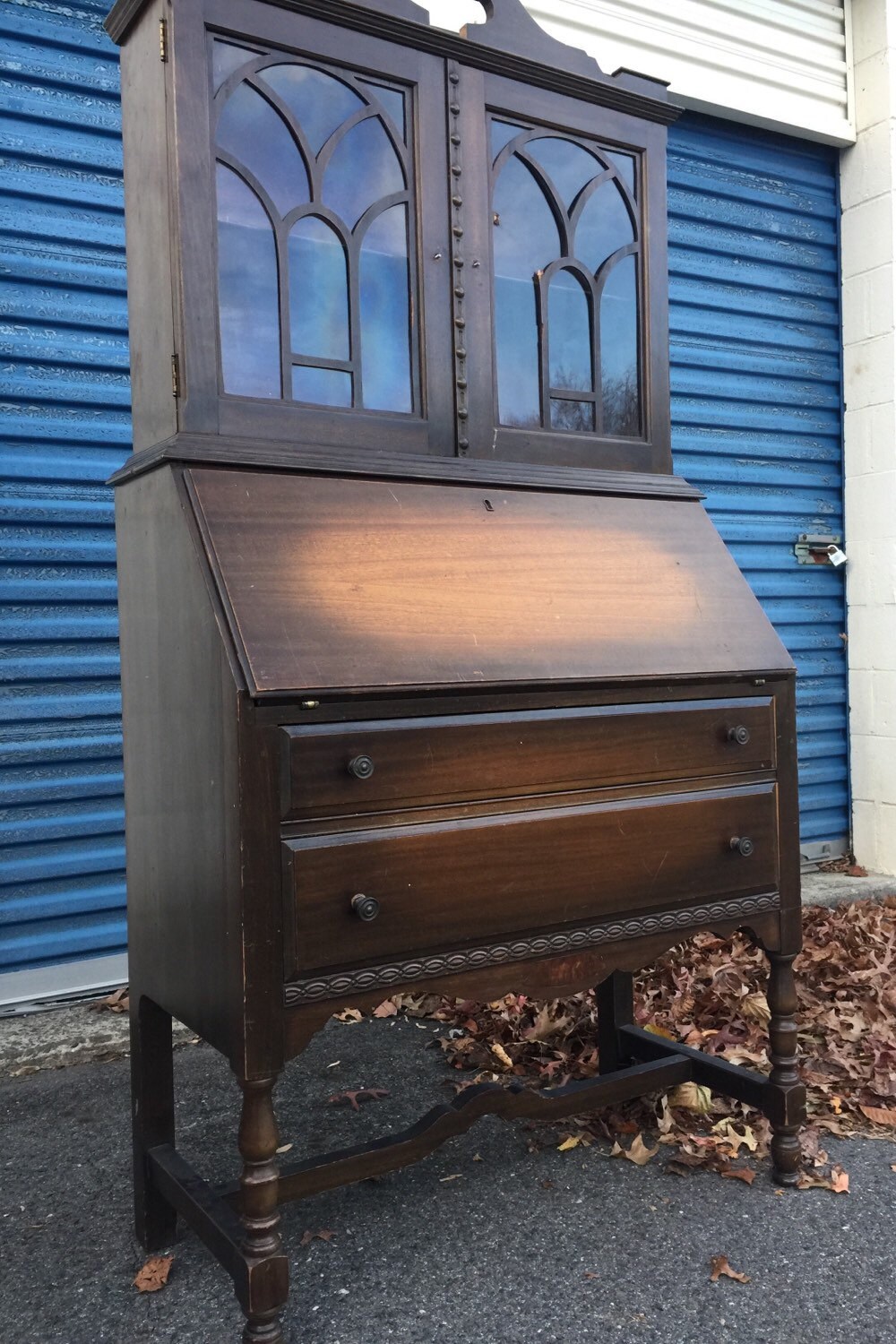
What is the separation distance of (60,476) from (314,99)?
1.79m

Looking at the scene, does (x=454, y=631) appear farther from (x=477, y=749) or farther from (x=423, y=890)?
(x=423, y=890)

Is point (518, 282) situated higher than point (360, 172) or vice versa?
point (360, 172)

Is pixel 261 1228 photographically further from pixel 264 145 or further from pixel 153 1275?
pixel 264 145

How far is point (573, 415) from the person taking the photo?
2.64m

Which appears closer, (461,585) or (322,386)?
(461,585)

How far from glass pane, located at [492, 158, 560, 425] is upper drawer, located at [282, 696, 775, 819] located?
822 millimetres

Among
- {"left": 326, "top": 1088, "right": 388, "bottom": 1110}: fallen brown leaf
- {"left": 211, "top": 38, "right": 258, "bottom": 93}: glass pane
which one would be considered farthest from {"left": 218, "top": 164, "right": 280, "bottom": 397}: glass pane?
{"left": 326, "top": 1088, "right": 388, "bottom": 1110}: fallen brown leaf

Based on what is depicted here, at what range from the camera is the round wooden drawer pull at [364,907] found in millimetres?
1825

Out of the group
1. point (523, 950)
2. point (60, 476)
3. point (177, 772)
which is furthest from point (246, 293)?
point (60, 476)

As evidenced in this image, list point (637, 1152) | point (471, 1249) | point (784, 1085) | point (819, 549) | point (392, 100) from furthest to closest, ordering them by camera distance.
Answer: point (819, 549)
point (637, 1152)
point (784, 1085)
point (392, 100)
point (471, 1249)

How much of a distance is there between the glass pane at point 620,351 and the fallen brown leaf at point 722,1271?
1881 mm

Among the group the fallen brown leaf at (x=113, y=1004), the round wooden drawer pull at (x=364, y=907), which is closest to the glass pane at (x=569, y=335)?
the round wooden drawer pull at (x=364, y=907)

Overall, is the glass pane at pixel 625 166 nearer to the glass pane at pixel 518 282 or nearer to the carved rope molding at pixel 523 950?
the glass pane at pixel 518 282

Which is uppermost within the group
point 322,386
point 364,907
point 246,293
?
point 246,293
